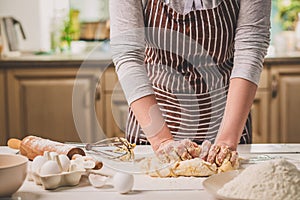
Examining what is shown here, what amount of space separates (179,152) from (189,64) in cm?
41

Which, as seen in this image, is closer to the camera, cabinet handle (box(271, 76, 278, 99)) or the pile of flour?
the pile of flour

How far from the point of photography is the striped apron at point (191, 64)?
161cm

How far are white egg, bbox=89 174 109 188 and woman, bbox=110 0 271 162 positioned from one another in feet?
0.70

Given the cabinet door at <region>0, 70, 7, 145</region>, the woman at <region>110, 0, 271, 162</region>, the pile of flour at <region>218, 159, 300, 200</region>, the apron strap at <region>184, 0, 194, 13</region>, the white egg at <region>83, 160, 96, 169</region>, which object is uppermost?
the apron strap at <region>184, 0, 194, 13</region>

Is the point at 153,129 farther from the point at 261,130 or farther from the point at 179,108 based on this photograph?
the point at 261,130

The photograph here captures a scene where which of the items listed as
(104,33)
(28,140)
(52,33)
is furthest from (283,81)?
(28,140)

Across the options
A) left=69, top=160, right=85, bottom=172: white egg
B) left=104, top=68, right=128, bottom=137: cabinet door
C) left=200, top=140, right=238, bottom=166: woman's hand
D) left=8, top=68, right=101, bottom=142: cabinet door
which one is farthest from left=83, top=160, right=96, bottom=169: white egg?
left=8, top=68, right=101, bottom=142: cabinet door

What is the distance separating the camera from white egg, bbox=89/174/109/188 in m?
1.17

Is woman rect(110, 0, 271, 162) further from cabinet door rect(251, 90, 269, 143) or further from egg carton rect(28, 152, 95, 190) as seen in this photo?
cabinet door rect(251, 90, 269, 143)

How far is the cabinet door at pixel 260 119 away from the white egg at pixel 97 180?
1.85 metres

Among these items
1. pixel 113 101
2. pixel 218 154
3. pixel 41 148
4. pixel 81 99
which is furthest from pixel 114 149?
pixel 81 99

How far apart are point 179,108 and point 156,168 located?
404 millimetres

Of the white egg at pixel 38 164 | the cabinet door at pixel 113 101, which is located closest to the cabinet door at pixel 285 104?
the cabinet door at pixel 113 101

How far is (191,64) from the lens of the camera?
166cm
